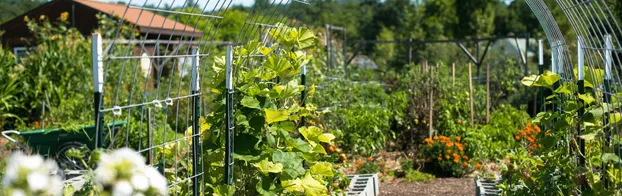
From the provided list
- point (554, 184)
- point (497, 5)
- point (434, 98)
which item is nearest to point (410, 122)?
point (434, 98)

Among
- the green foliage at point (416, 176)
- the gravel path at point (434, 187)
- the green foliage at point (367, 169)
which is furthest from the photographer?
the green foliage at point (416, 176)

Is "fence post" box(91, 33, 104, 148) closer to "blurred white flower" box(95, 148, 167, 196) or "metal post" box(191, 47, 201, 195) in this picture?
"metal post" box(191, 47, 201, 195)

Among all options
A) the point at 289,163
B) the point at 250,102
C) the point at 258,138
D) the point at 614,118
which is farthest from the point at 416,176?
the point at 614,118

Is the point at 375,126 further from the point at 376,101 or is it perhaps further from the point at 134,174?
the point at 134,174

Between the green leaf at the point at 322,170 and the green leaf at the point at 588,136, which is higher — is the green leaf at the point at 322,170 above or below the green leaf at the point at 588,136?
below

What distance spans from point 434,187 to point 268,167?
157 inches

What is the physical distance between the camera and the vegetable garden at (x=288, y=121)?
3266 millimetres

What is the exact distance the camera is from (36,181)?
1524 millimetres

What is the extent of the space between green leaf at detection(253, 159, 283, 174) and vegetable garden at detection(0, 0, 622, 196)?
2cm

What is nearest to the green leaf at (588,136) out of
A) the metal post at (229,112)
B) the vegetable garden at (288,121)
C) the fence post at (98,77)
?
the vegetable garden at (288,121)

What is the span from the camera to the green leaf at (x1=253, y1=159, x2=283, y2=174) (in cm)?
381

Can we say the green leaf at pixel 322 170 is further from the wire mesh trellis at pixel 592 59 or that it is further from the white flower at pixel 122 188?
the white flower at pixel 122 188

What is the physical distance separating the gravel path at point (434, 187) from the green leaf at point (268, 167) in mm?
3400

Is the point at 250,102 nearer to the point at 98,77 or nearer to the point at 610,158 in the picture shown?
the point at 98,77
